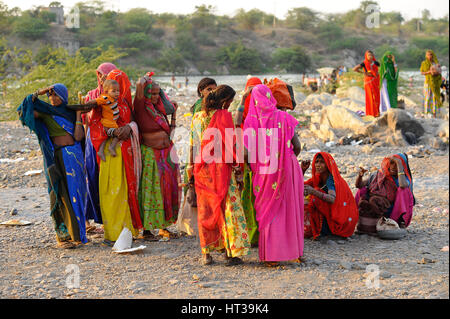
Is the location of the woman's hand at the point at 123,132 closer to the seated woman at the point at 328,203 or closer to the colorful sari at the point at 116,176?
the colorful sari at the point at 116,176

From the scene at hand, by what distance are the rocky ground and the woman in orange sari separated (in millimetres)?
252

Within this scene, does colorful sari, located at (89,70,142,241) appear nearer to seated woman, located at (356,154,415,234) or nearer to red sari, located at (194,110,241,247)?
red sari, located at (194,110,241,247)

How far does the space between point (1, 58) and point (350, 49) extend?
47.4 m

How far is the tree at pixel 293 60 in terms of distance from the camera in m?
47.2

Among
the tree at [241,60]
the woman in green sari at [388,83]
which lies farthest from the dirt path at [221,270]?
the tree at [241,60]

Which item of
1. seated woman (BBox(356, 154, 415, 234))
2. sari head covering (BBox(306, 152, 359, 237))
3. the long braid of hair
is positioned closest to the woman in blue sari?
the long braid of hair

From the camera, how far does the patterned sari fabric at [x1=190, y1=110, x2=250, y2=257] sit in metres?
4.12

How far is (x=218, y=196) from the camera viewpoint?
13.5ft

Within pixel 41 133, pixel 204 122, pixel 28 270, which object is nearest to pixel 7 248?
pixel 28 270

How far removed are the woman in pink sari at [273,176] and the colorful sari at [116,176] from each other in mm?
1258

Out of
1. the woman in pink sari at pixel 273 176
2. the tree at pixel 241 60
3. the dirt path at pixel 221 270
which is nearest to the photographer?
the dirt path at pixel 221 270

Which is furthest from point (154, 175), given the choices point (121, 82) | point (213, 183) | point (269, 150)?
point (269, 150)

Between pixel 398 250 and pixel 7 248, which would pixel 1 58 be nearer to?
pixel 7 248

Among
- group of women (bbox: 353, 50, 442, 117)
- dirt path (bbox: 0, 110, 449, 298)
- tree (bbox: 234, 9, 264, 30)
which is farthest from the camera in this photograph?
tree (bbox: 234, 9, 264, 30)
